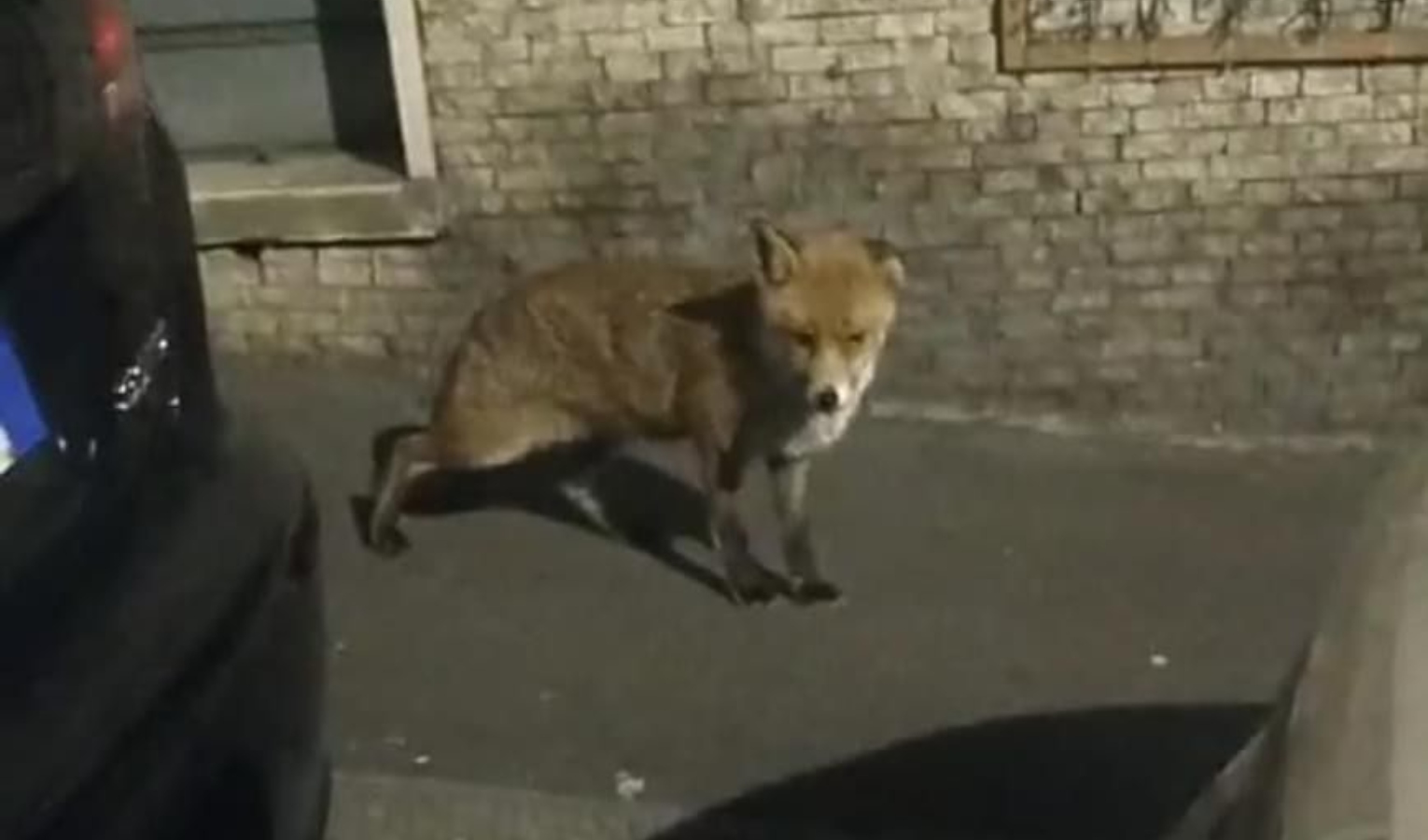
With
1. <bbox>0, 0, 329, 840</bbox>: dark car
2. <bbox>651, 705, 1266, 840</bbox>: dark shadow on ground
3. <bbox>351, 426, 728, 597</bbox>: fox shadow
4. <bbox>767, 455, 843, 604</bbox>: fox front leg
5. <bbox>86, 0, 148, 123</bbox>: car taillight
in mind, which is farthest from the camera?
<bbox>351, 426, 728, 597</bbox>: fox shadow

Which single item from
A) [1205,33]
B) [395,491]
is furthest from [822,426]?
[1205,33]

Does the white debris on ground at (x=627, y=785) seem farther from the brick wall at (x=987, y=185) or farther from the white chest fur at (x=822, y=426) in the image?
the brick wall at (x=987, y=185)

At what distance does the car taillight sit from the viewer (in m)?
3.26

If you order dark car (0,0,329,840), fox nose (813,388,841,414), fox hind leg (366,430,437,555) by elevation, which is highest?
dark car (0,0,329,840)

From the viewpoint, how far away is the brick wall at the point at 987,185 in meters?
6.44

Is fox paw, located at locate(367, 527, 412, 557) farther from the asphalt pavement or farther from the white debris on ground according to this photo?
the white debris on ground

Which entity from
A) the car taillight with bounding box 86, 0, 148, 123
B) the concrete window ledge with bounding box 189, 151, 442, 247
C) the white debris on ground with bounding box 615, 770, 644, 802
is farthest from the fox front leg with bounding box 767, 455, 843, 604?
the car taillight with bounding box 86, 0, 148, 123

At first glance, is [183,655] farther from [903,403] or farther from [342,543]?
[903,403]

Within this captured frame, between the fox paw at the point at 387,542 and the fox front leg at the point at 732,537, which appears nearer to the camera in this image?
the fox front leg at the point at 732,537

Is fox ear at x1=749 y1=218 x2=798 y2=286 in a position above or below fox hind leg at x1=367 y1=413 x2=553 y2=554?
above

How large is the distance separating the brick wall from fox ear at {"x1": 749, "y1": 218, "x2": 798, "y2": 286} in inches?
40.0

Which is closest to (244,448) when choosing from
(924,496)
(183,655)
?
(183,655)

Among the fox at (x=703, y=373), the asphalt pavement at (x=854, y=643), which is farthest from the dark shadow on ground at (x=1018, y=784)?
the fox at (x=703, y=373)

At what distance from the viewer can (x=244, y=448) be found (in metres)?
3.49
